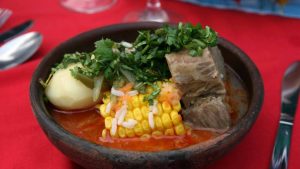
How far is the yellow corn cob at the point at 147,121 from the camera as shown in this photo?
84cm

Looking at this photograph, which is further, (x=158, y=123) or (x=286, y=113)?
(x=286, y=113)

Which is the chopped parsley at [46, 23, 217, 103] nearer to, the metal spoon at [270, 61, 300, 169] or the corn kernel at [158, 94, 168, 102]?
the corn kernel at [158, 94, 168, 102]

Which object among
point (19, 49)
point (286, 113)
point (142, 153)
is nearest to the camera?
point (142, 153)

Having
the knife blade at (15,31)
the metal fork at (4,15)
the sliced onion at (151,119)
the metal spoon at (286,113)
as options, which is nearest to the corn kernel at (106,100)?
the sliced onion at (151,119)

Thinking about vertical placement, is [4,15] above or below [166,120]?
above

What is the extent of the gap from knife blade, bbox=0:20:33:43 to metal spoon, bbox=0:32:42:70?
4 centimetres

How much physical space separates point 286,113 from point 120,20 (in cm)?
73

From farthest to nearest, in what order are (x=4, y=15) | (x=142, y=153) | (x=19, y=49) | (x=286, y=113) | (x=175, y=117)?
(x=4, y=15) → (x=19, y=49) → (x=286, y=113) → (x=175, y=117) → (x=142, y=153)

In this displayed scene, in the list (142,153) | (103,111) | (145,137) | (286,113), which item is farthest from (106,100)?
(286,113)

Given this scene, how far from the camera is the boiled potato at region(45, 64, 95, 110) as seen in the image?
0.91 metres

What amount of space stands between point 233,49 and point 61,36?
25.8 inches

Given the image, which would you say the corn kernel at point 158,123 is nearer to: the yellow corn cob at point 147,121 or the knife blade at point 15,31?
the yellow corn cob at point 147,121

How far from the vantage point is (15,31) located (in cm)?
134

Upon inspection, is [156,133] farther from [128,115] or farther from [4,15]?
[4,15]
